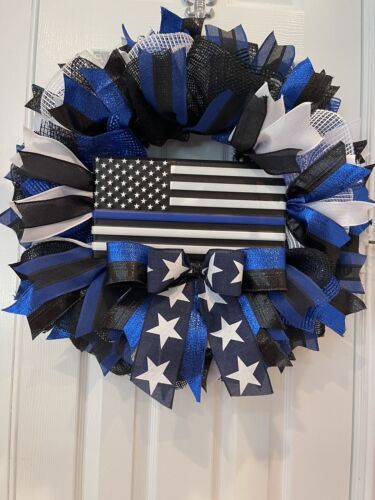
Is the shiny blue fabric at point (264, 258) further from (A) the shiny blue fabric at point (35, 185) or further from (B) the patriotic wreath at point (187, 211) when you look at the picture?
(A) the shiny blue fabric at point (35, 185)

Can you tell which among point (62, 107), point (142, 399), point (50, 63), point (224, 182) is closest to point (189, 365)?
point (142, 399)

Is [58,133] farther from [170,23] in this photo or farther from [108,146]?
[170,23]

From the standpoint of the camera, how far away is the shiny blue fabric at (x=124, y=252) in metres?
0.58

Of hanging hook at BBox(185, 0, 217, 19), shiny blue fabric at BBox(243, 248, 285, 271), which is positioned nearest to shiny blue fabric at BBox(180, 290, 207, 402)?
shiny blue fabric at BBox(243, 248, 285, 271)

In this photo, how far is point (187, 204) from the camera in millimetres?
628

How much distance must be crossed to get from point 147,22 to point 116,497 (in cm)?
92

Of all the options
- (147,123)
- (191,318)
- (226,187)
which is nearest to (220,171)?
(226,187)

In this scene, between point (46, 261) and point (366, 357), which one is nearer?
point (46, 261)

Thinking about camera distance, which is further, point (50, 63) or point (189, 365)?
point (50, 63)

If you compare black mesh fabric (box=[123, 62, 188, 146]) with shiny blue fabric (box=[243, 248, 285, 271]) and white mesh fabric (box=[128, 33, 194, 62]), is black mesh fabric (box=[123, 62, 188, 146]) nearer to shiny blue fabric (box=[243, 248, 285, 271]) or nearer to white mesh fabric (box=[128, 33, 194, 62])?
white mesh fabric (box=[128, 33, 194, 62])

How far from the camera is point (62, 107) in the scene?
23.7 inches

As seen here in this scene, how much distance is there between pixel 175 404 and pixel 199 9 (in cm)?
77

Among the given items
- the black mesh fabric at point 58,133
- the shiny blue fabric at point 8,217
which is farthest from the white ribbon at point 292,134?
the shiny blue fabric at point 8,217

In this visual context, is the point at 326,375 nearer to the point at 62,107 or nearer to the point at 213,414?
the point at 213,414
